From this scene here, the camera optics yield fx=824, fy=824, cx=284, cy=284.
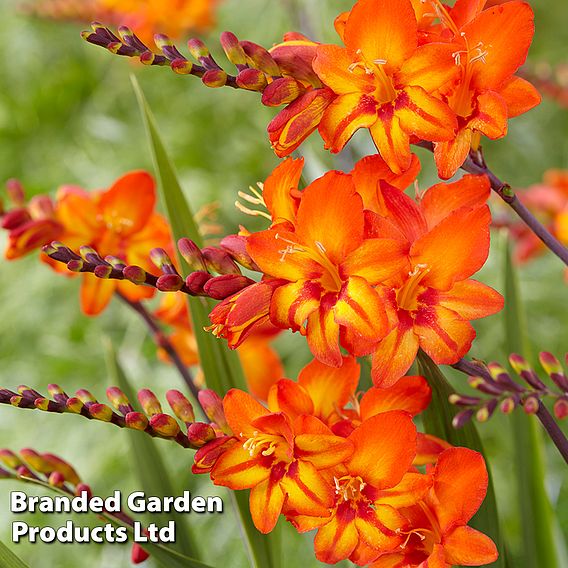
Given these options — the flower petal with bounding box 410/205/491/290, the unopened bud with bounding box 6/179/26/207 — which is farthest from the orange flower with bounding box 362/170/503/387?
the unopened bud with bounding box 6/179/26/207

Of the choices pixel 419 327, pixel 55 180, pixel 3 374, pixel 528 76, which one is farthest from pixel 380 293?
pixel 55 180

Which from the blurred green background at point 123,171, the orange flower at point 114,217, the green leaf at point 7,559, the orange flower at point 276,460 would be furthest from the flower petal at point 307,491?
the blurred green background at point 123,171

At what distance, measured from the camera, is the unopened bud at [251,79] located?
27 cm

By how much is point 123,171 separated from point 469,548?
98 centimetres

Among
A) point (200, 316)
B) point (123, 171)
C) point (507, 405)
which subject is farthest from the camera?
point (123, 171)

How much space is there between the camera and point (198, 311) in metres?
0.39

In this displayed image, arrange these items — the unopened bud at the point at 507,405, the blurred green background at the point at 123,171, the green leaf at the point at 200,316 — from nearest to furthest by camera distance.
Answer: the unopened bud at the point at 507,405, the green leaf at the point at 200,316, the blurred green background at the point at 123,171

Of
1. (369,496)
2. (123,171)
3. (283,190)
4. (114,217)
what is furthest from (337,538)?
(123,171)

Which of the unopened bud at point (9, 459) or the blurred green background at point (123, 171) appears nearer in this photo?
A: the unopened bud at point (9, 459)

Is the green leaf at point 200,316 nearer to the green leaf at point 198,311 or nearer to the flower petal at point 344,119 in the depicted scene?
the green leaf at point 198,311

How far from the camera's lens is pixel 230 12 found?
4.74 ft

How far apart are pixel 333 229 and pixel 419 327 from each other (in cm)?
4

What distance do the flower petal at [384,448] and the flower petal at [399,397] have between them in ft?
0.07

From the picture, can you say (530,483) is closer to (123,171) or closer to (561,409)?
(561,409)
